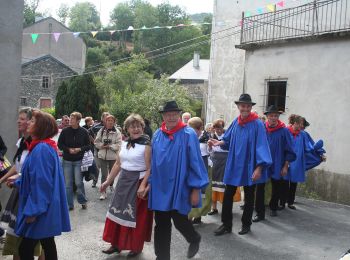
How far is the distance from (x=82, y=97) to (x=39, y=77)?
58.4 ft

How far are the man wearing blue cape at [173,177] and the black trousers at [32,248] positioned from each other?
122cm

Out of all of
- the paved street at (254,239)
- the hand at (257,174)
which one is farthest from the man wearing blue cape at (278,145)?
the hand at (257,174)

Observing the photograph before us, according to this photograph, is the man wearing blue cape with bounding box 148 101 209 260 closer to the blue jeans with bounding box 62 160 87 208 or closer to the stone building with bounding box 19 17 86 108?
the blue jeans with bounding box 62 160 87 208

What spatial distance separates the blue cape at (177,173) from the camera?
4621 millimetres

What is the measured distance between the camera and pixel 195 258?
5.23m

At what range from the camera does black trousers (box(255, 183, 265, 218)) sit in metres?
6.79

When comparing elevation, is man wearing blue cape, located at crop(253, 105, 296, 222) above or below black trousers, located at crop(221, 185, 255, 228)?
above

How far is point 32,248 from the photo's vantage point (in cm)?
386

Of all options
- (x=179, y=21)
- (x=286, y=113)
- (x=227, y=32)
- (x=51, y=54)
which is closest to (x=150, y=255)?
(x=286, y=113)

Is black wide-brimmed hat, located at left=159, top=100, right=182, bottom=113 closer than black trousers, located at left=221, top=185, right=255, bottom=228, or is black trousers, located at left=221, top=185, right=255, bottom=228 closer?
black wide-brimmed hat, located at left=159, top=100, right=182, bottom=113

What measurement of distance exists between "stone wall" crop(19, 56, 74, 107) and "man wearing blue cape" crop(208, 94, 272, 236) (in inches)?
1875

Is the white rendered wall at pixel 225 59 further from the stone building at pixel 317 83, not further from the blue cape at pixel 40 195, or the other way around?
the blue cape at pixel 40 195

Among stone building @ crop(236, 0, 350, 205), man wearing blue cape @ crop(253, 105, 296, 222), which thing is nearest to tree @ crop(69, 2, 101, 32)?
stone building @ crop(236, 0, 350, 205)

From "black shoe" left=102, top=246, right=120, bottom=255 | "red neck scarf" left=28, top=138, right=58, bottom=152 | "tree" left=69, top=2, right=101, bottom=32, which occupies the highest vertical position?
"tree" left=69, top=2, right=101, bottom=32
